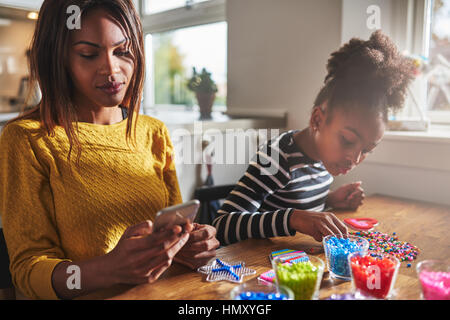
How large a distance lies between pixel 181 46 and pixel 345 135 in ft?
6.64

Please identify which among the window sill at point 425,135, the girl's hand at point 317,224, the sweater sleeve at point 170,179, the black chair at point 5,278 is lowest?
the black chair at point 5,278

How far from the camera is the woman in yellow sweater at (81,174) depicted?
0.75 m

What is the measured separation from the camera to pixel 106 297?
2.34ft

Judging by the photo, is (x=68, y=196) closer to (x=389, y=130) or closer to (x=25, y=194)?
(x=25, y=194)

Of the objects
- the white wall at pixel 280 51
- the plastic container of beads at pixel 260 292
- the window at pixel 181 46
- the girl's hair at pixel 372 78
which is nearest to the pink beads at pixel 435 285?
the plastic container of beads at pixel 260 292

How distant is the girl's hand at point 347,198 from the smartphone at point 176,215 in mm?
808

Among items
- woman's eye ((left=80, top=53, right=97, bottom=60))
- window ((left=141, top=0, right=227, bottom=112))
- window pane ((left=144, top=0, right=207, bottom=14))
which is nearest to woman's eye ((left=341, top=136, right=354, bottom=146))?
woman's eye ((left=80, top=53, right=97, bottom=60))

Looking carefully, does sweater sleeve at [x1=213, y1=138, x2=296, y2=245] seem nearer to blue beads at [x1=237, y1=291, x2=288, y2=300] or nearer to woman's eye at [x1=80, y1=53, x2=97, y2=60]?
blue beads at [x1=237, y1=291, x2=288, y2=300]

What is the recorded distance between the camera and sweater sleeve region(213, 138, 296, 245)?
3.35 ft

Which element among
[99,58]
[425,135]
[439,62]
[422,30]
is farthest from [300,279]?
[422,30]

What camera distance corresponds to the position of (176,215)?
2.18 ft

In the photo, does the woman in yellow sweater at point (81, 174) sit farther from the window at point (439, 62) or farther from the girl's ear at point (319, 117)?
the window at point (439, 62)

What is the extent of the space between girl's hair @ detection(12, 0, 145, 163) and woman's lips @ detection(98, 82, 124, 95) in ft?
0.26

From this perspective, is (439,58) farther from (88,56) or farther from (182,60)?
(182,60)
